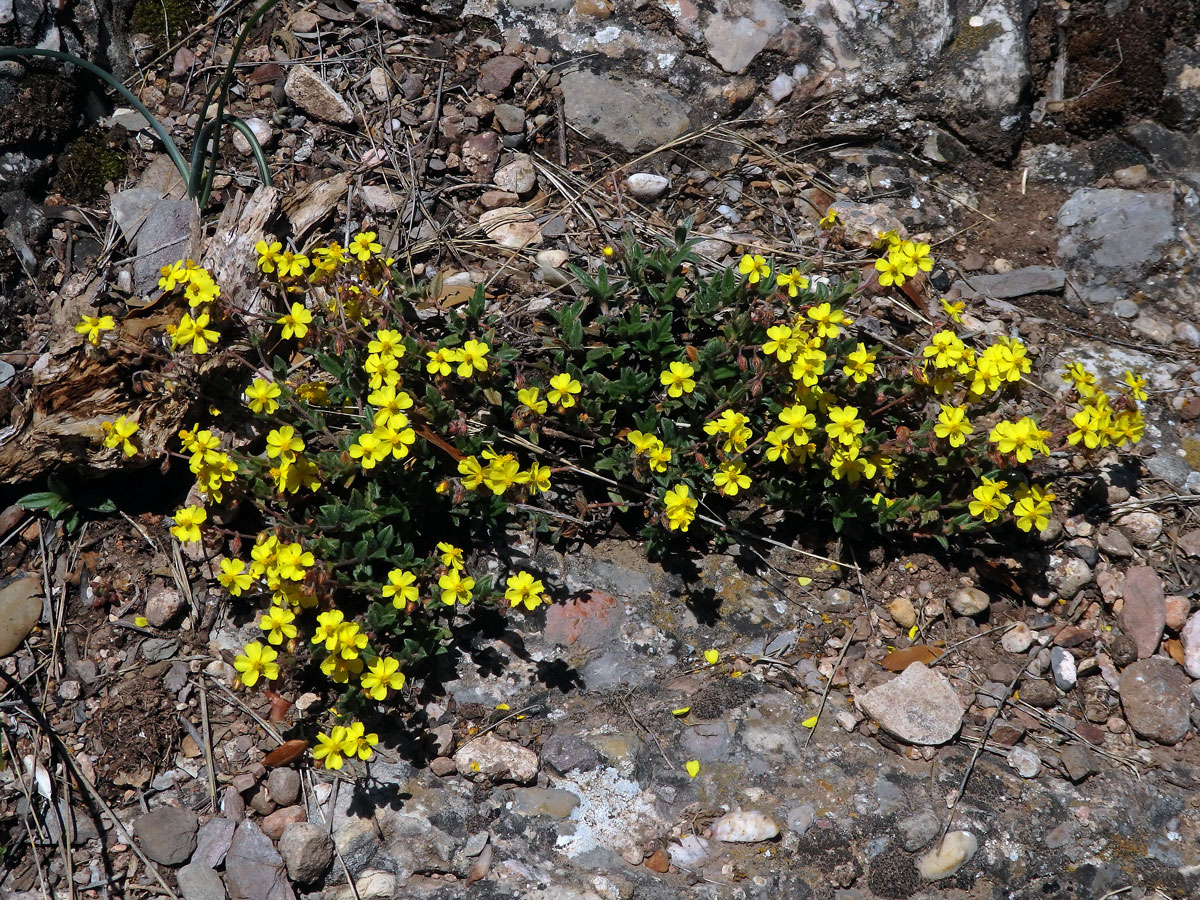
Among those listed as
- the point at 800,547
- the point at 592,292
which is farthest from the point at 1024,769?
the point at 592,292

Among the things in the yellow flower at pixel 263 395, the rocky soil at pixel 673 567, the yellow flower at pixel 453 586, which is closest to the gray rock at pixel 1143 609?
the rocky soil at pixel 673 567

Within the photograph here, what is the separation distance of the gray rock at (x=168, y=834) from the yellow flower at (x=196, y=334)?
5.10 ft

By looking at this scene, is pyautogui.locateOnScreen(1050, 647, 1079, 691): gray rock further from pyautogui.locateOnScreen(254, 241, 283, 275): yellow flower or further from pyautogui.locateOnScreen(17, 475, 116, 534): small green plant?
pyautogui.locateOnScreen(17, 475, 116, 534): small green plant

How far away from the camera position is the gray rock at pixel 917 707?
2.87 m

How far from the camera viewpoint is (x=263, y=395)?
3.06 m

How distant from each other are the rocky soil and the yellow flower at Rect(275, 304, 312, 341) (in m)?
0.47

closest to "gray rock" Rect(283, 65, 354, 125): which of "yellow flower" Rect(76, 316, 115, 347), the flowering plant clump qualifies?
the flowering plant clump

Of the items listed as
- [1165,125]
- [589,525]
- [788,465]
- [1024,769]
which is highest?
[1165,125]

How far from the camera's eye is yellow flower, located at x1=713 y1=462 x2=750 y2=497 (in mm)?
3047

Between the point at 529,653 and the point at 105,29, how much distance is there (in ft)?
11.7

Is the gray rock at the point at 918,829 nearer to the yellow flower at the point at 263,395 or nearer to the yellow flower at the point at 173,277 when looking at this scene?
the yellow flower at the point at 263,395

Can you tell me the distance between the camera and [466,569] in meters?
3.26

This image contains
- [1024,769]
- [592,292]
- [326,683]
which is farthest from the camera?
[592,292]

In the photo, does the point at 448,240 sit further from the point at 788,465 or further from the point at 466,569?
the point at 788,465
